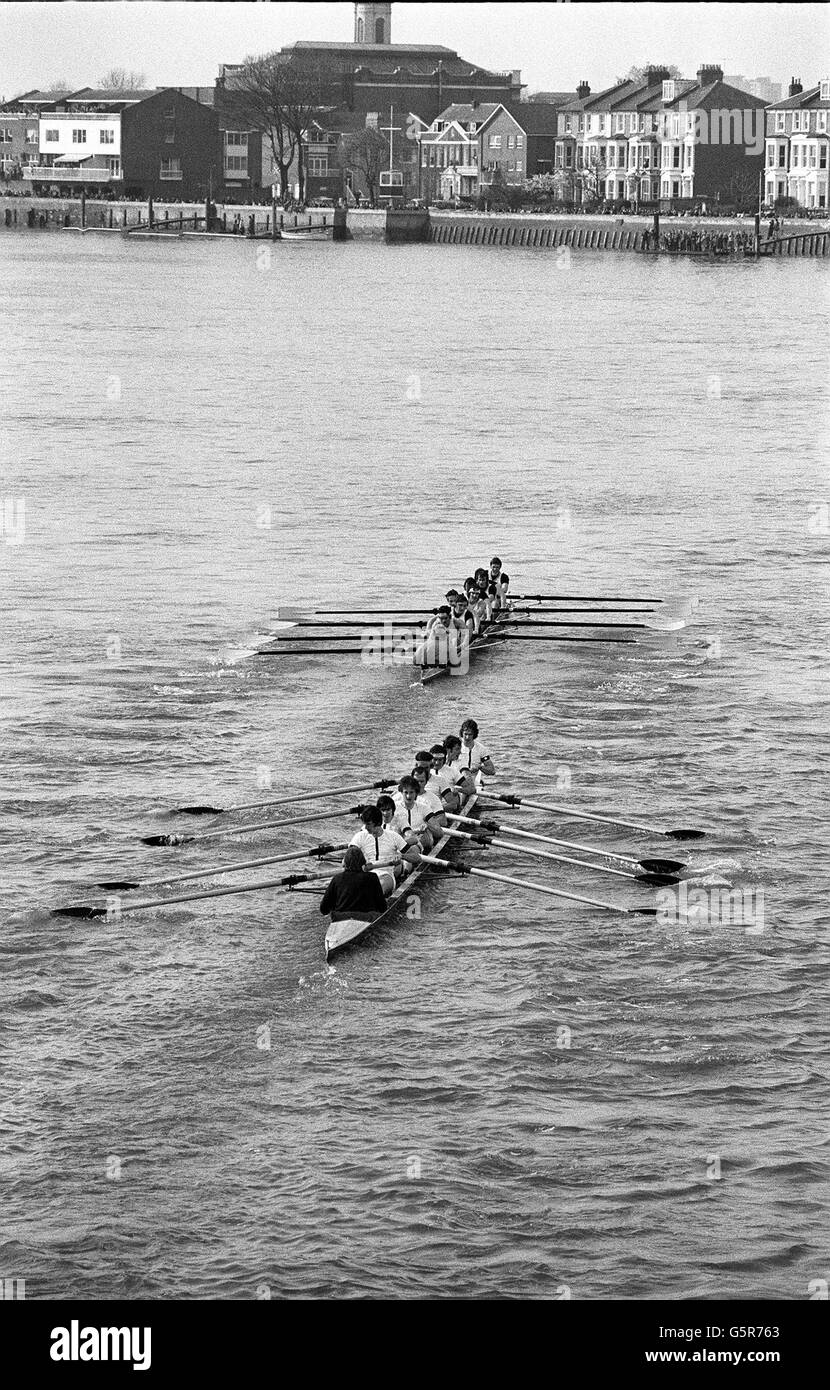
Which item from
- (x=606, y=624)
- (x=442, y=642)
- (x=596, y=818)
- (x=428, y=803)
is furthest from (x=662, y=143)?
(x=428, y=803)

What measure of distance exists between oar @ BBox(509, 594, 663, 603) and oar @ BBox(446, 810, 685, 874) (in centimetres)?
1171

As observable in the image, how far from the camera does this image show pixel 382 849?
899 inches

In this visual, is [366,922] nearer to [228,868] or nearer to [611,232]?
[228,868]

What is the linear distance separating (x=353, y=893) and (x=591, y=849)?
3.99 metres

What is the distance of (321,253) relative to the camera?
598 feet

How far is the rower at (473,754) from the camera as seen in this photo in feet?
84.8

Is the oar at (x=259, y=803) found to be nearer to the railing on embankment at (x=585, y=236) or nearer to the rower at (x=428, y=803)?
the rower at (x=428, y=803)

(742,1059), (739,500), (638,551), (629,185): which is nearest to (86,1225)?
(742,1059)

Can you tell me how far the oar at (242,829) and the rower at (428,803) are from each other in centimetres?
82

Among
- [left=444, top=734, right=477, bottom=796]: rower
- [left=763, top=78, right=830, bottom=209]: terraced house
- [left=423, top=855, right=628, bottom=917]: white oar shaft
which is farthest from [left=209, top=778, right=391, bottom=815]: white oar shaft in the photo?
[left=763, top=78, right=830, bottom=209]: terraced house

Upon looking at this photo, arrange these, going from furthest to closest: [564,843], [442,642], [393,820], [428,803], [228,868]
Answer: [442,642] → [564,843] → [428,803] → [393,820] → [228,868]

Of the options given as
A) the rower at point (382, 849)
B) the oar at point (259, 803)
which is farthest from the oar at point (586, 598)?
the rower at point (382, 849)

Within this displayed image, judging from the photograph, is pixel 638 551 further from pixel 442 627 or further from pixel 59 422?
pixel 59 422

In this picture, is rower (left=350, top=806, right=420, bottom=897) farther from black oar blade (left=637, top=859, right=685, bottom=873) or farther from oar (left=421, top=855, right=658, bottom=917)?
black oar blade (left=637, top=859, right=685, bottom=873)
